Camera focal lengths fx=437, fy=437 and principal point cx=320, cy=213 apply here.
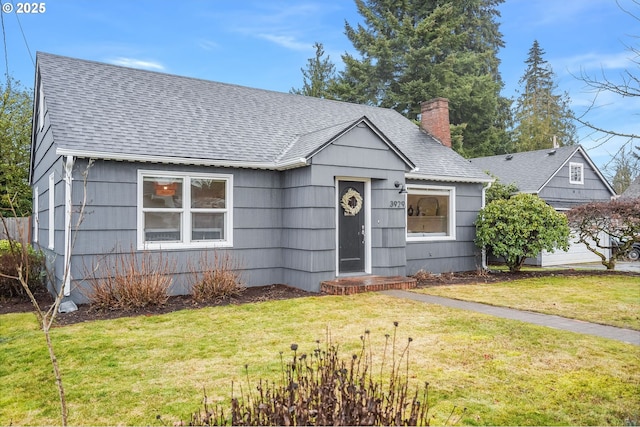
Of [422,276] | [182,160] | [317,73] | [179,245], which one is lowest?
[422,276]

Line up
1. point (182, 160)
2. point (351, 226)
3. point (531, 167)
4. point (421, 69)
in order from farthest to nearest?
point (421, 69) < point (531, 167) < point (351, 226) < point (182, 160)

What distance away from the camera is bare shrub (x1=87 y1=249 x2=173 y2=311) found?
775 centimetres

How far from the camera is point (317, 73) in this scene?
105 ft

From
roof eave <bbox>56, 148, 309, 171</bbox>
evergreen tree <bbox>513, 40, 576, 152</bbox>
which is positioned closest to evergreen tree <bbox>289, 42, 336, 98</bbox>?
evergreen tree <bbox>513, 40, 576, 152</bbox>

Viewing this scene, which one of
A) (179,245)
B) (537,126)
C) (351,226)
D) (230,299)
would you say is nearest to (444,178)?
(351,226)

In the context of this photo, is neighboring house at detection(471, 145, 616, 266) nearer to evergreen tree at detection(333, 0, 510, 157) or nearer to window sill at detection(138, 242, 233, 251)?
evergreen tree at detection(333, 0, 510, 157)

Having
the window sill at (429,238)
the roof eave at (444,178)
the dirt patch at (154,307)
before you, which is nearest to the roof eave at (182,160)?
the dirt patch at (154,307)

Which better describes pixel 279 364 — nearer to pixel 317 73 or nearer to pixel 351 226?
pixel 351 226

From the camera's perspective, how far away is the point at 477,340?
560 cm

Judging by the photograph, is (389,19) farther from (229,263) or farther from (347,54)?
(229,263)

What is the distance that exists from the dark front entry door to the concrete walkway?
1742mm

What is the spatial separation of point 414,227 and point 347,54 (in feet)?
65.8

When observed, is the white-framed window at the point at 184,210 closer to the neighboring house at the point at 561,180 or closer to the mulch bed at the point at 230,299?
the mulch bed at the point at 230,299

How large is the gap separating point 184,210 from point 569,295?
829cm
